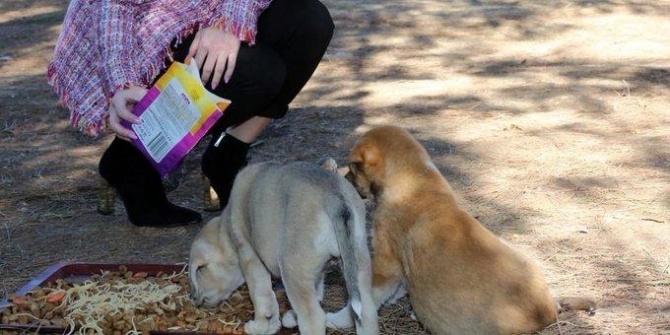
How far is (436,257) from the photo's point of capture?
350 cm

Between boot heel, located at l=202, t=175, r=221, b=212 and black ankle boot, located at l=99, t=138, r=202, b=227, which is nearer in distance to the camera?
black ankle boot, located at l=99, t=138, r=202, b=227

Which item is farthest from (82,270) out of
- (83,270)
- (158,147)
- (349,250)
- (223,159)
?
(349,250)

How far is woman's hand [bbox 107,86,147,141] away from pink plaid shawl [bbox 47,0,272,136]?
41mm

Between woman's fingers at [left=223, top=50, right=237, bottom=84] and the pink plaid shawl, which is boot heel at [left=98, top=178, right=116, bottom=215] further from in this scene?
woman's fingers at [left=223, top=50, right=237, bottom=84]

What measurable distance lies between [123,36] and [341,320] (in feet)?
5.43

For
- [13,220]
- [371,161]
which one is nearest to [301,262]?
[371,161]

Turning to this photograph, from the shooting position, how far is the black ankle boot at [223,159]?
4789mm

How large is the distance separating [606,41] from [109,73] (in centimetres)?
510

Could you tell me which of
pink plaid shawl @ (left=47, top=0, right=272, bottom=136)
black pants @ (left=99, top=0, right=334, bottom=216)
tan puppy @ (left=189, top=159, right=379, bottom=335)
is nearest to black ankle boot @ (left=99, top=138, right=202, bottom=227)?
black pants @ (left=99, top=0, right=334, bottom=216)

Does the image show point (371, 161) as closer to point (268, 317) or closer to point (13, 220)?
point (268, 317)

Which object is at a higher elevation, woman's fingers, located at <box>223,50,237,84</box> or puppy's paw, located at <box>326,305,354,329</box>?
woman's fingers, located at <box>223,50,237,84</box>

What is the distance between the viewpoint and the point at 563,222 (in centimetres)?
456

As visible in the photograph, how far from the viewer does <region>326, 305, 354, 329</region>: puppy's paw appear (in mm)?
3674

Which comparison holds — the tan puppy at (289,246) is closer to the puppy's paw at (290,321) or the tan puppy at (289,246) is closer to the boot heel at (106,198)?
the puppy's paw at (290,321)
